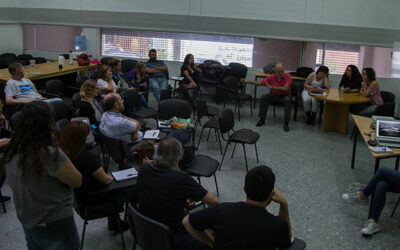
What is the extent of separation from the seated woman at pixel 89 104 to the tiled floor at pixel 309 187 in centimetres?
128

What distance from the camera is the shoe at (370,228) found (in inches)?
152

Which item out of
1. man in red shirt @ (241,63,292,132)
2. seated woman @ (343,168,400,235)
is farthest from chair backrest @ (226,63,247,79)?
seated woman @ (343,168,400,235)

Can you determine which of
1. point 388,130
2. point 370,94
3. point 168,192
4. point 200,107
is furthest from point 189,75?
point 168,192

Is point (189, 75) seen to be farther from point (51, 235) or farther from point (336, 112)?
point (51, 235)

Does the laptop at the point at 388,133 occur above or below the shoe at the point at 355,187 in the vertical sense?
above

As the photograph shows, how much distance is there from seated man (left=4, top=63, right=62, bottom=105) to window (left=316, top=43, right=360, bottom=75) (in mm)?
6647

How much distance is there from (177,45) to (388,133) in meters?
6.64

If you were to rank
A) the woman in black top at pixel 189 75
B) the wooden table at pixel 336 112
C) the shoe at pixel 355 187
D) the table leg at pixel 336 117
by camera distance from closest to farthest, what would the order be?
the shoe at pixel 355 187 < the wooden table at pixel 336 112 < the table leg at pixel 336 117 < the woman in black top at pixel 189 75

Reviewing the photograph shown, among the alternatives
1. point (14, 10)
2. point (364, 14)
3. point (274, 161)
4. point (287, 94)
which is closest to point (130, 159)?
point (274, 161)

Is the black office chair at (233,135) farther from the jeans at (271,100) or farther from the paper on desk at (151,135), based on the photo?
the jeans at (271,100)

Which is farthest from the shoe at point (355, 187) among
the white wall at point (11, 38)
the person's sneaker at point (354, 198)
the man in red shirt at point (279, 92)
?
the white wall at point (11, 38)

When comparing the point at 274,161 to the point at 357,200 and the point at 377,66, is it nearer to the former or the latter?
the point at 357,200

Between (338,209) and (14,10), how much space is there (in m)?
9.95

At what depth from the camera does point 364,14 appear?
9.00 metres
